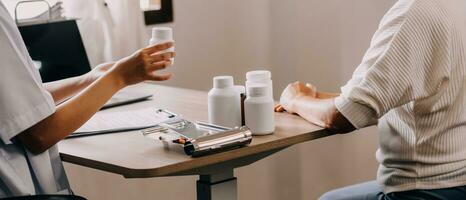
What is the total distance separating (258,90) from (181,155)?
243 millimetres

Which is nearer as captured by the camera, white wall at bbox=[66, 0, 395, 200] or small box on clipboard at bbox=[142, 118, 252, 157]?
small box on clipboard at bbox=[142, 118, 252, 157]

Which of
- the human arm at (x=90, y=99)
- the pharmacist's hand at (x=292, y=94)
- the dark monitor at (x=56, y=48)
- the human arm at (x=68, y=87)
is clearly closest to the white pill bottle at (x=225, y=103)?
the human arm at (x=90, y=99)

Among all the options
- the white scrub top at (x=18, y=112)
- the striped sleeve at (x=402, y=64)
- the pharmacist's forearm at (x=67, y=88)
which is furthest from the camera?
the pharmacist's forearm at (x=67, y=88)

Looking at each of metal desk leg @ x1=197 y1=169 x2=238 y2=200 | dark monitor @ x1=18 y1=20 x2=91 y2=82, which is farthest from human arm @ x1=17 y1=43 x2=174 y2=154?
dark monitor @ x1=18 y1=20 x2=91 y2=82

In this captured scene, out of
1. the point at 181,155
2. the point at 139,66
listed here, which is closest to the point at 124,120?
the point at 139,66

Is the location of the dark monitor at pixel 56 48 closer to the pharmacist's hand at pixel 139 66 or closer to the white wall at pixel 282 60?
the white wall at pixel 282 60

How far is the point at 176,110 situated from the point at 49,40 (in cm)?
52

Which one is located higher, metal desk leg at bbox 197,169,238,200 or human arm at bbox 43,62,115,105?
human arm at bbox 43,62,115,105

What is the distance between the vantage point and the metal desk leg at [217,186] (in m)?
1.96

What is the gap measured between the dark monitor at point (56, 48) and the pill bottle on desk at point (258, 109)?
85cm

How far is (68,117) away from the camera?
5.59 ft

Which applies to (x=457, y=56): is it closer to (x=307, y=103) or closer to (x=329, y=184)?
(x=307, y=103)

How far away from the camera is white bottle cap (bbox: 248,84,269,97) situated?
70.4 inches

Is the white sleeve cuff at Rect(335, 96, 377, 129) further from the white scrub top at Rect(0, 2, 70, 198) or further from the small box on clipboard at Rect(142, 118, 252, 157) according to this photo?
the white scrub top at Rect(0, 2, 70, 198)
